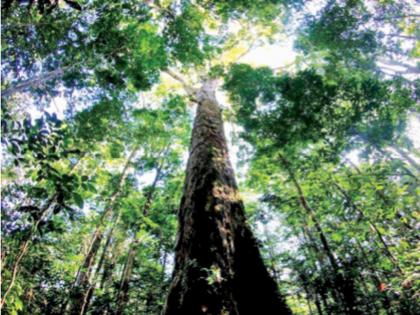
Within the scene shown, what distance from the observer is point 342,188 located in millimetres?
6879

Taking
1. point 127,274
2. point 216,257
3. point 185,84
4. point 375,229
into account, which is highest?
point 185,84

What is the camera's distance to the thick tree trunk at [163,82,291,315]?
8.17 ft

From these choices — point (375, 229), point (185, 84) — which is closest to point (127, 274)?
point (375, 229)

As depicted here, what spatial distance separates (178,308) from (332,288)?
9.13ft

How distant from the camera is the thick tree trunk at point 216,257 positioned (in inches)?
98.0

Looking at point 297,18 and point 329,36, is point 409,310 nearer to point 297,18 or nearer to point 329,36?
point 329,36

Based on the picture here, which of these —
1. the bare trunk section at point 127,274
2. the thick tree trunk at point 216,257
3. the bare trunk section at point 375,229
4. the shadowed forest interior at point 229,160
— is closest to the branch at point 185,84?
the shadowed forest interior at point 229,160

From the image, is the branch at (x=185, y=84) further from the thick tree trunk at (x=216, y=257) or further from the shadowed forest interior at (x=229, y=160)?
the thick tree trunk at (x=216, y=257)

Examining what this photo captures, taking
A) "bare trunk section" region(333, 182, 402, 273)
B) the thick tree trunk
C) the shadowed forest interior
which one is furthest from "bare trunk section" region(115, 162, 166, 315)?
"bare trunk section" region(333, 182, 402, 273)

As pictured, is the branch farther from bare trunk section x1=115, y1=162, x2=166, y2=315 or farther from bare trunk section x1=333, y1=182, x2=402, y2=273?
bare trunk section x1=333, y1=182, x2=402, y2=273

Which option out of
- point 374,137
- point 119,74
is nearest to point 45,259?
point 119,74

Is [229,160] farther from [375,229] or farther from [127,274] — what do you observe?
[127,274]

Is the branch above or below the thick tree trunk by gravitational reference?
above

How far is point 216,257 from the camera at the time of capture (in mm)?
2863
